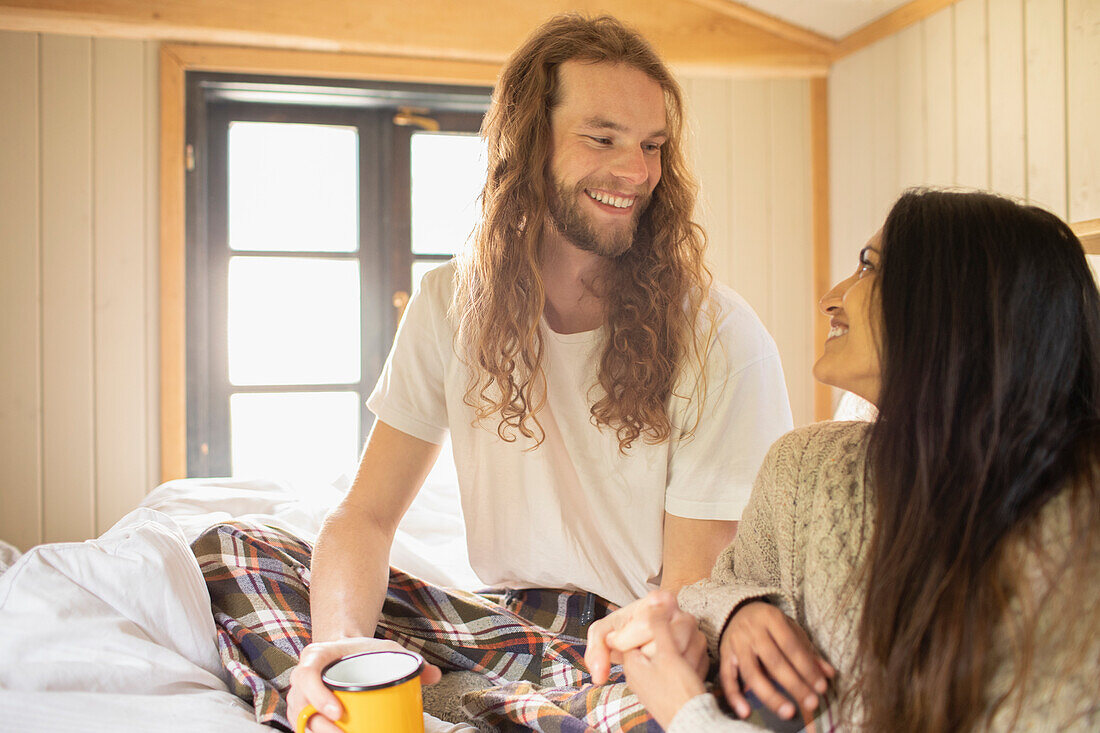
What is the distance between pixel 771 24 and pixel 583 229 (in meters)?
2.07

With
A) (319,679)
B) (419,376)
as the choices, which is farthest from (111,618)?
(419,376)

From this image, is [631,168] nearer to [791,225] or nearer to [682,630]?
[682,630]

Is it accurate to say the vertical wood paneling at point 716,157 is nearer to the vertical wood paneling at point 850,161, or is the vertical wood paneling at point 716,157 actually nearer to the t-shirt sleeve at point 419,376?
the vertical wood paneling at point 850,161

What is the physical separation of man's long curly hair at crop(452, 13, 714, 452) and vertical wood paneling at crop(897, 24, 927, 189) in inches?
60.8

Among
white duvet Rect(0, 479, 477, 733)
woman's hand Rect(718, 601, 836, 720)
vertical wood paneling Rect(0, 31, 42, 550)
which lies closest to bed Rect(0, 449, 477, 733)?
white duvet Rect(0, 479, 477, 733)

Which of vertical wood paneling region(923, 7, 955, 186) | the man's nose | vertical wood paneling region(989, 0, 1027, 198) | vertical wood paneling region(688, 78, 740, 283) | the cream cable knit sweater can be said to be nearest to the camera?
the cream cable knit sweater

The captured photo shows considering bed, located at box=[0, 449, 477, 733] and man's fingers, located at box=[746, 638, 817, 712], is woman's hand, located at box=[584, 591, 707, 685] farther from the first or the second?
bed, located at box=[0, 449, 477, 733]

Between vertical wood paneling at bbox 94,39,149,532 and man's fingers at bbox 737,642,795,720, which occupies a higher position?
vertical wood paneling at bbox 94,39,149,532

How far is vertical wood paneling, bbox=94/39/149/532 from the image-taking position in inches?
103

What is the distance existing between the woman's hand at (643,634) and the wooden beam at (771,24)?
8.74 ft

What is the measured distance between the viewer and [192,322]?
→ 2744mm

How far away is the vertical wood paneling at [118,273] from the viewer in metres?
2.63

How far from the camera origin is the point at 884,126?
9.32ft

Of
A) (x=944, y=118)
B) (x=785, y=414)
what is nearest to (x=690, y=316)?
(x=785, y=414)
